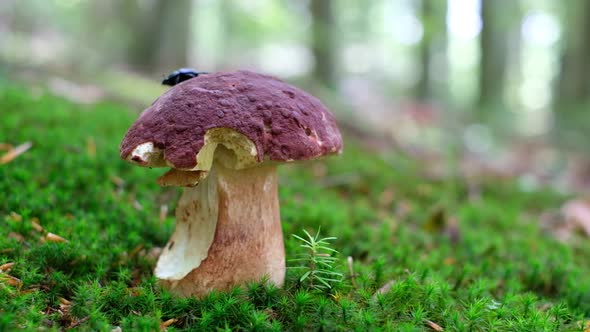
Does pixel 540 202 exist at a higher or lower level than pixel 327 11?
lower

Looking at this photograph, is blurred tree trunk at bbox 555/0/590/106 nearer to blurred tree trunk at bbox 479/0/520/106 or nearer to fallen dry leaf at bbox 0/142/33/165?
blurred tree trunk at bbox 479/0/520/106

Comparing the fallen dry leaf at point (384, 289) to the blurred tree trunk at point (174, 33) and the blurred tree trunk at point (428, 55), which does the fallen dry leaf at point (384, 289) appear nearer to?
the blurred tree trunk at point (174, 33)

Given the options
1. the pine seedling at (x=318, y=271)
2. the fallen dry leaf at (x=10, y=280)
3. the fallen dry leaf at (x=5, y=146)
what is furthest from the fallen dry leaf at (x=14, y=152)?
the pine seedling at (x=318, y=271)

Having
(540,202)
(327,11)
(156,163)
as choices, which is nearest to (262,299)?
(156,163)

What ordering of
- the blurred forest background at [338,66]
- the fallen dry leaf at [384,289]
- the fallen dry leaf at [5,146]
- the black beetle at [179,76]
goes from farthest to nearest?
the blurred forest background at [338,66] → the fallen dry leaf at [5,146] → the black beetle at [179,76] → the fallen dry leaf at [384,289]

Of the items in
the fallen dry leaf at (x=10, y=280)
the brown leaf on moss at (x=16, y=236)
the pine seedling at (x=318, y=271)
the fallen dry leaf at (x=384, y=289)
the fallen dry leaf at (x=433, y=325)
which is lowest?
the fallen dry leaf at (x=433, y=325)

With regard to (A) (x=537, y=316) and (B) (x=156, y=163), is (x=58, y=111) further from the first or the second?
(A) (x=537, y=316)
